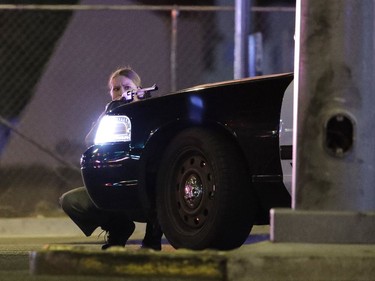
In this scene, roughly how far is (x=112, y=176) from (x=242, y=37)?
12.3 feet

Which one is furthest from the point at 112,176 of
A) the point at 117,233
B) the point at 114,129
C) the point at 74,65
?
the point at 74,65

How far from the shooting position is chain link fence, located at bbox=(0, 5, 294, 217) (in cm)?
1085

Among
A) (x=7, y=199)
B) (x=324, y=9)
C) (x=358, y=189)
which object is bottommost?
(x=7, y=199)

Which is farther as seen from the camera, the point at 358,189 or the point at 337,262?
the point at 358,189

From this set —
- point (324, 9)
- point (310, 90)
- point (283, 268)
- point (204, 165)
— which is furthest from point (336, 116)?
point (204, 165)

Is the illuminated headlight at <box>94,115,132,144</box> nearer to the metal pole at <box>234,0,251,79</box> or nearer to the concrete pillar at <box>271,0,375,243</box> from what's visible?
the concrete pillar at <box>271,0,375,243</box>

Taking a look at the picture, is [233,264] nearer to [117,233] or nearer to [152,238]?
[152,238]

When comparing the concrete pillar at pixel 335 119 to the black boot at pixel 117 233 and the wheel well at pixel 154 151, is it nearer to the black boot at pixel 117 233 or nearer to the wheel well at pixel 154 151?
the wheel well at pixel 154 151

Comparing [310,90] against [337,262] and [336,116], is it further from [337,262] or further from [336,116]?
[337,262]

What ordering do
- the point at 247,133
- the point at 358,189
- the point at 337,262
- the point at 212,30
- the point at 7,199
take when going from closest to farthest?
the point at 337,262 < the point at 358,189 < the point at 247,133 < the point at 7,199 < the point at 212,30

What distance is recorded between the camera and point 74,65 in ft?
36.3

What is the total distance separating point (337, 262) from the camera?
4.11 meters

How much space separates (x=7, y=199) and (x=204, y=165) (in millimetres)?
5416

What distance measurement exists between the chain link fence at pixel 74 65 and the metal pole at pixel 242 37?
880 millimetres
